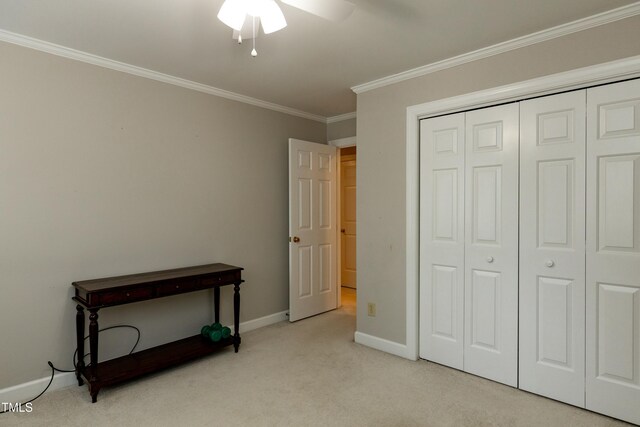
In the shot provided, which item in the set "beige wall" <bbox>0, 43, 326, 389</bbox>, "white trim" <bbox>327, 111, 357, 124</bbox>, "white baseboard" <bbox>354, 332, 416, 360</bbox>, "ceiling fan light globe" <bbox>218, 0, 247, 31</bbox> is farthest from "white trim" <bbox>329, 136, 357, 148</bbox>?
"ceiling fan light globe" <bbox>218, 0, 247, 31</bbox>

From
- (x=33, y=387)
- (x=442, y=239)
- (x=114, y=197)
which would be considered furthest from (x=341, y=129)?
(x=33, y=387)

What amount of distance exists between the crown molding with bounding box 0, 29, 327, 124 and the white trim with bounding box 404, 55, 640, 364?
1661mm

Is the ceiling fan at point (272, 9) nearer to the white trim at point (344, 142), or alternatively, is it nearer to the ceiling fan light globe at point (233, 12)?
the ceiling fan light globe at point (233, 12)

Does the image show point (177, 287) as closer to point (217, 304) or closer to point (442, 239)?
point (217, 304)

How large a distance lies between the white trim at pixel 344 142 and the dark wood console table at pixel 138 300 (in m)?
2.12

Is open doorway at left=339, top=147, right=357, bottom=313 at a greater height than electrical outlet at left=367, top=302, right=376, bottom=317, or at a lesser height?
greater

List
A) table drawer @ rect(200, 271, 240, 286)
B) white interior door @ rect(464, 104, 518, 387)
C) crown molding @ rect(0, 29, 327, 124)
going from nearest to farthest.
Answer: crown molding @ rect(0, 29, 327, 124), white interior door @ rect(464, 104, 518, 387), table drawer @ rect(200, 271, 240, 286)

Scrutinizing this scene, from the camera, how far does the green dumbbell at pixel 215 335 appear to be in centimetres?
308

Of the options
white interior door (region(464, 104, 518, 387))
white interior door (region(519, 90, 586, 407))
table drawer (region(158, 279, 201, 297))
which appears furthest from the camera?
table drawer (region(158, 279, 201, 297))

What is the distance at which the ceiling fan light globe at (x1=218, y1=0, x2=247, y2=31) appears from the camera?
1578mm

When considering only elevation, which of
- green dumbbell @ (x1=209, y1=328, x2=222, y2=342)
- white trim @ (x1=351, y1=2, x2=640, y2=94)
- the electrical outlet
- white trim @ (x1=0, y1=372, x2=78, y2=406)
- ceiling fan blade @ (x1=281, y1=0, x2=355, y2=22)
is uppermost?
white trim @ (x1=351, y1=2, x2=640, y2=94)

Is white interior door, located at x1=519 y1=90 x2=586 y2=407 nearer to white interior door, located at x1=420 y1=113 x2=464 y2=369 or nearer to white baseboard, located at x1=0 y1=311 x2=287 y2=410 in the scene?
white interior door, located at x1=420 y1=113 x2=464 y2=369

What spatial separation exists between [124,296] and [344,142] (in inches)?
116

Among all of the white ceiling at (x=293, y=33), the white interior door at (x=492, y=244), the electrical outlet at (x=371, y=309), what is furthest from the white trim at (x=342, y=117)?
the electrical outlet at (x=371, y=309)
